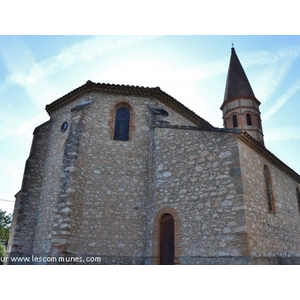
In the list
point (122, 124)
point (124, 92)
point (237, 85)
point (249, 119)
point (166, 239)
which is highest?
point (237, 85)

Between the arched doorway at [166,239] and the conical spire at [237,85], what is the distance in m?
15.9

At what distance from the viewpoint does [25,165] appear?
12.0m

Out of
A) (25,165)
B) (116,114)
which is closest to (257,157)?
(116,114)

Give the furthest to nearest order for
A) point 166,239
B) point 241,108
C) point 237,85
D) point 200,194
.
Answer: point 237,85 → point 241,108 → point 166,239 → point 200,194

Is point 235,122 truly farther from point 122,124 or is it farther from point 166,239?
point 166,239

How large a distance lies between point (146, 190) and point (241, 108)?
14.5 meters

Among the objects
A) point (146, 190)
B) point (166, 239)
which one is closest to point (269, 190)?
point (166, 239)

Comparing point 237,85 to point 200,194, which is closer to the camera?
point 200,194

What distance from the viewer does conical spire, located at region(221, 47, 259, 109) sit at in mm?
22000

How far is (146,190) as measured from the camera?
1063 cm

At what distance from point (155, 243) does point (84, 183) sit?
3.69 metres

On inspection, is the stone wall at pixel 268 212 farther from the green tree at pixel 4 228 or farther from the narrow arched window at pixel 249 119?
the green tree at pixel 4 228

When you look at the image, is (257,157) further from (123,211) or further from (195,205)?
(123,211)

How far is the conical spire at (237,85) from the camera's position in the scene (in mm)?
22000
